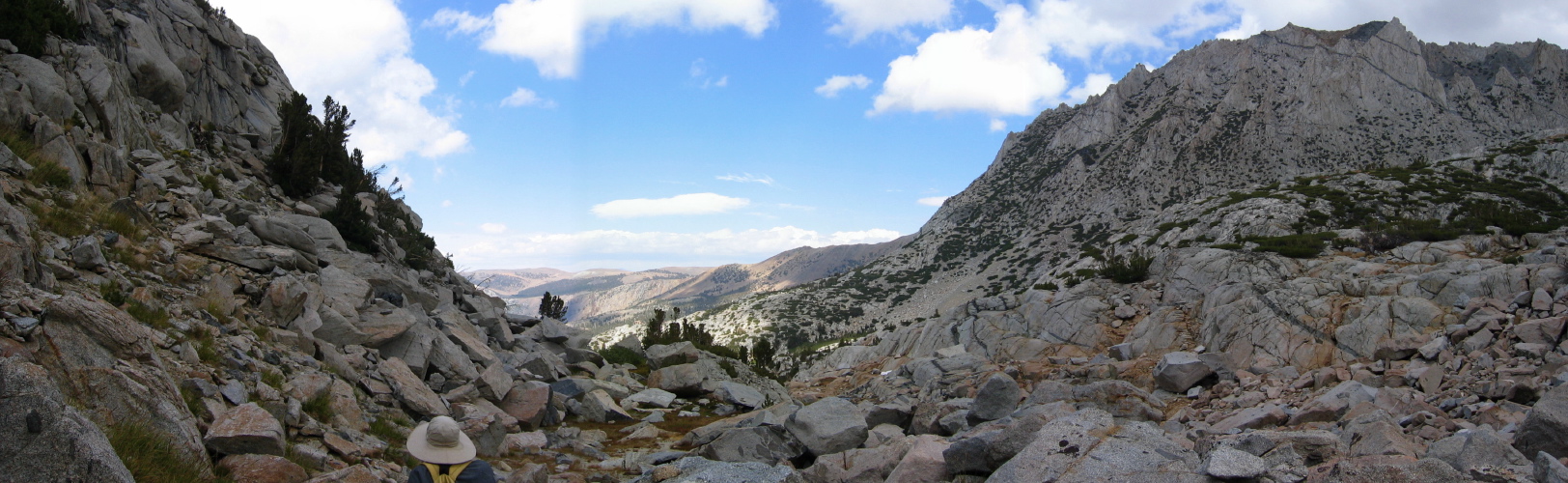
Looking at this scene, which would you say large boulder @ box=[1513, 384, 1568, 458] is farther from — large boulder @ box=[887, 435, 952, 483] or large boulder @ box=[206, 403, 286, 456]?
large boulder @ box=[206, 403, 286, 456]

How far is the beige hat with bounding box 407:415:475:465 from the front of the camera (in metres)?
5.16

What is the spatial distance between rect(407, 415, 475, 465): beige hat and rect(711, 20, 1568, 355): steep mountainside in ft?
205

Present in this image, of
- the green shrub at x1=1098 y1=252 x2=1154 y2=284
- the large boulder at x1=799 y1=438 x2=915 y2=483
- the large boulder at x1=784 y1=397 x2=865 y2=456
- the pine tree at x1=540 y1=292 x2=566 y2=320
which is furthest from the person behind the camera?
the pine tree at x1=540 y1=292 x2=566 y2=320

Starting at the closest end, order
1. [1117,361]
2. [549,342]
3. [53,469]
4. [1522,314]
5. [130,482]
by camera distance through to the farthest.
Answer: [53,469] < [130,482] < [1522,314] < [1117,361] < [549,342]

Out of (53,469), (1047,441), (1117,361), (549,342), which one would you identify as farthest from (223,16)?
(1117,361)

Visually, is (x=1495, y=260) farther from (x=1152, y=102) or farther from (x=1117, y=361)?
(x=1152, y=102)

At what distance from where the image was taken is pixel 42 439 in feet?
Answer: 13.3

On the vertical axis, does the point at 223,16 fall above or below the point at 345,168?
above

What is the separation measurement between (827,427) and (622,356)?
1313cm

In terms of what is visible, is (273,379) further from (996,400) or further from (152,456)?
(996,400)

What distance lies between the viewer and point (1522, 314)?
1234cm

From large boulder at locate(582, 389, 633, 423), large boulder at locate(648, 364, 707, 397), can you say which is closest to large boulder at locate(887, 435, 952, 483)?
large boulder at locate(582, 389, 633, 423)

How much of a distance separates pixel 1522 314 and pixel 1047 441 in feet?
38.8

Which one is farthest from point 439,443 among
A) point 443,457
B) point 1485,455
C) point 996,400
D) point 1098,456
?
point 996,400
